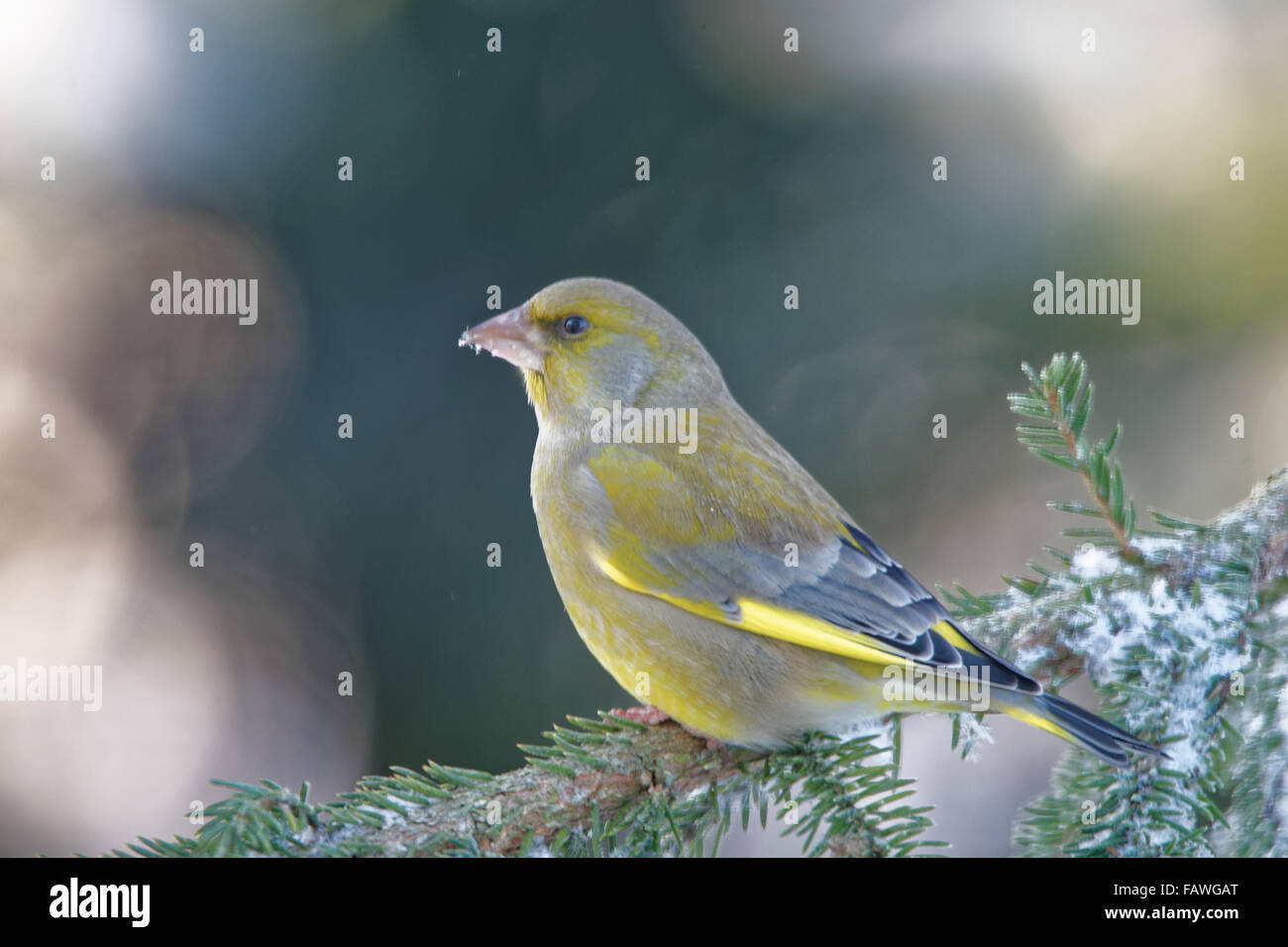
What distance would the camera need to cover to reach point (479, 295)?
10.1 feet

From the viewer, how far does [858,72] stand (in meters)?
3.20

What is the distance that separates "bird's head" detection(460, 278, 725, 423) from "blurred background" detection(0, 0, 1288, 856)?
419mm

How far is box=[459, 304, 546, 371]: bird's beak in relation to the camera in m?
2.68

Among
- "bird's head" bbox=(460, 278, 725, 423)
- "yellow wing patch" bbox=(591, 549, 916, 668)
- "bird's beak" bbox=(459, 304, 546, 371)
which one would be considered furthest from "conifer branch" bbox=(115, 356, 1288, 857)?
"bird's beak" bbox=(459, 304, 546, 371)

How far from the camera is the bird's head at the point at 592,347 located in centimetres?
267

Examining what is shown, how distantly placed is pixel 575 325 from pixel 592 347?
0.22ft

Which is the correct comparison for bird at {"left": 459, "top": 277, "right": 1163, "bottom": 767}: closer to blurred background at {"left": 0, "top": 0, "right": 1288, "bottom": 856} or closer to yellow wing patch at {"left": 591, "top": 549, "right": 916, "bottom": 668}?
yellow wing patch at {"left": 591, "top": 549, "right": 916, "bottom": 668}

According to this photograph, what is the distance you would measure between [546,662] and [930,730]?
1259 millimetres

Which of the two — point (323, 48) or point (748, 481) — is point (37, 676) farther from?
point (748, 481)

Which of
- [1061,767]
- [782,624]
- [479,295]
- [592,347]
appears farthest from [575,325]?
[1061,767]

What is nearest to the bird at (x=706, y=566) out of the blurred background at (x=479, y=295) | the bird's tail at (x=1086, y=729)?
the bird's tail at (x=1086, y=729)
